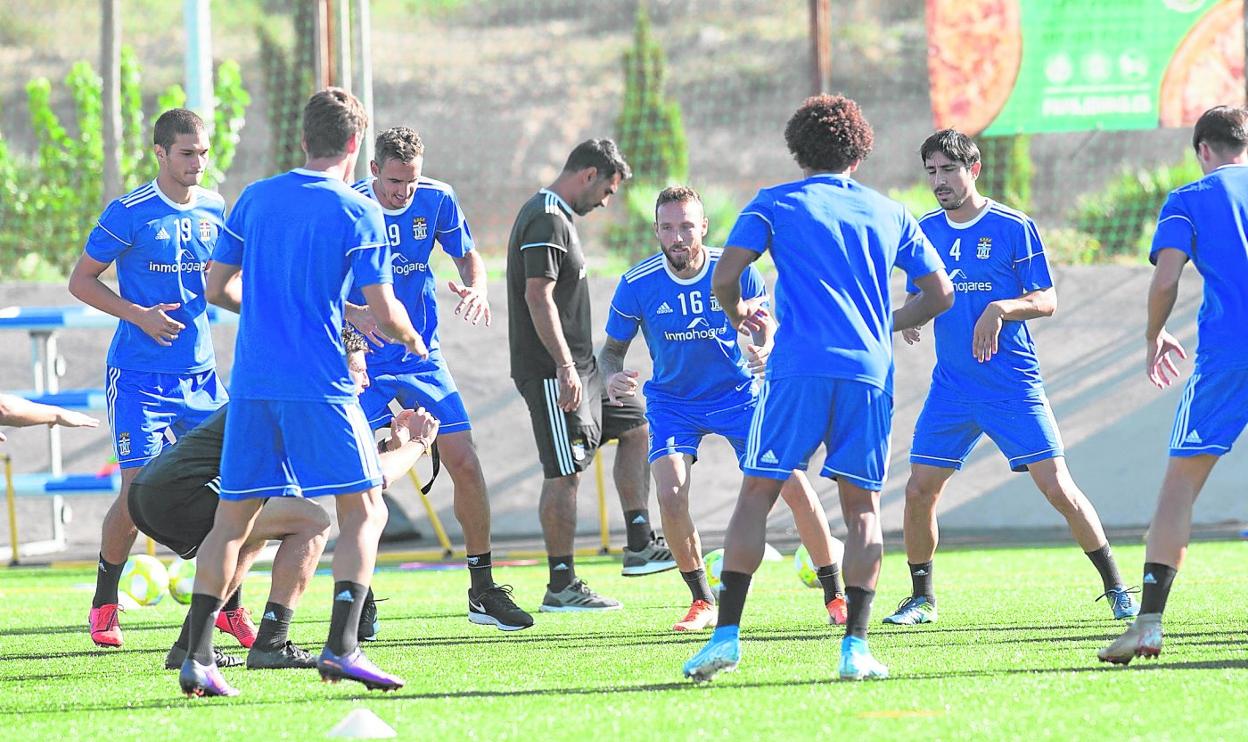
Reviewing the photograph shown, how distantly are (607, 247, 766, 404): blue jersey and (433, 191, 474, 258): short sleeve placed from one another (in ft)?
2.42

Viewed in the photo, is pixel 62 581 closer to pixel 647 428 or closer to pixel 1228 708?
pixel 647 428

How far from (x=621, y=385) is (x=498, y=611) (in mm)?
1119

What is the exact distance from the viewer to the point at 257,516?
5.98m

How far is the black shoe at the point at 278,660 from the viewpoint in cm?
596

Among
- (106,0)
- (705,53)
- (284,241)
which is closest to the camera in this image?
(284,241)

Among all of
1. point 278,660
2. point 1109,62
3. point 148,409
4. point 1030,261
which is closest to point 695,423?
point 1030,261

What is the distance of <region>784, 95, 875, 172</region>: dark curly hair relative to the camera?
5.47 meters

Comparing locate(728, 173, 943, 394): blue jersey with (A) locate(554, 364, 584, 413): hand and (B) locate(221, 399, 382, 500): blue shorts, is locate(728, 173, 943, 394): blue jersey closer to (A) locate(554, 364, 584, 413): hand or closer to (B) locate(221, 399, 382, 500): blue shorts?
(B) locate(221, 399, 382, 500): blue shorts

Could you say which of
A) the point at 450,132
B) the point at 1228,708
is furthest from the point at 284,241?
the point at 450,132

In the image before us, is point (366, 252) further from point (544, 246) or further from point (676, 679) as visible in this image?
point (544, 246)

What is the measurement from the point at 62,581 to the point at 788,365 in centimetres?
632

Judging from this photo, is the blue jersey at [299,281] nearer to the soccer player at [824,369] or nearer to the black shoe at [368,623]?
the soccer player at [824,369]

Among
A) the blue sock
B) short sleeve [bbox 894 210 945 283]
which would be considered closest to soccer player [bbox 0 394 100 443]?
the blue sock

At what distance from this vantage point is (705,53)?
3441 cm
